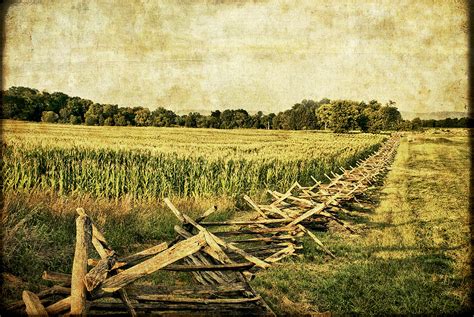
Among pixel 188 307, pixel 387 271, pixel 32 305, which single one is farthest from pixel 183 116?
pixel 32 305

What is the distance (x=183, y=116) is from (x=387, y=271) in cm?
452

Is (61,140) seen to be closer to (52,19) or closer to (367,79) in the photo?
(52,19)

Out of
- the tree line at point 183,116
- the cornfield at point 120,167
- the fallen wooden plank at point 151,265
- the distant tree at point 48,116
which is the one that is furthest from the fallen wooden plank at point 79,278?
the distant tree at point 48,116

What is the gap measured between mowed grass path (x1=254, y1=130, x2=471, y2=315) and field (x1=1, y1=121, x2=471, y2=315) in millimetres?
13

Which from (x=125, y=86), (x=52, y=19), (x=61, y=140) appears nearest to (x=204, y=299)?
(x=125, y=86)

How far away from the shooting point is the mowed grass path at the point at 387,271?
3871 millimetres

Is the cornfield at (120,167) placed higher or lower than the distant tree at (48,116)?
lower

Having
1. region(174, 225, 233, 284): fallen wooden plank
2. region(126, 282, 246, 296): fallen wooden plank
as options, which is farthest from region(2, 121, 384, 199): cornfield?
region(126, 282, 246, 296): fallen wooden plank

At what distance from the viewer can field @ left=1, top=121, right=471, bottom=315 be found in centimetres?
408

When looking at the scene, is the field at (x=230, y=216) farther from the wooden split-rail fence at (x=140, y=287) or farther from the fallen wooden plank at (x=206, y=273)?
the wooden split-rail fence at (x=140, y=287)

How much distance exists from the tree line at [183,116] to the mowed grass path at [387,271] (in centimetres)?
160

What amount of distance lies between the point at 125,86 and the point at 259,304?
4228mm

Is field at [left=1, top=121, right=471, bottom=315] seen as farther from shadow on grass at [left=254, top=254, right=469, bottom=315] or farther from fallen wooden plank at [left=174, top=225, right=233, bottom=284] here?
fallen wooden plank at [left=174, top=225, right=233, bottom=284]

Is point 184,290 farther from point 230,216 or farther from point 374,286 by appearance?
point 230,216
